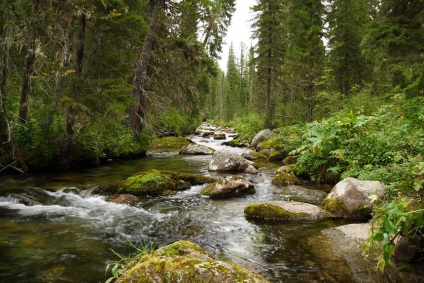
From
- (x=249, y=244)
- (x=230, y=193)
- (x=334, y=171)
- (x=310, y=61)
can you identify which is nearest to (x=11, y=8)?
(x=230, y=193)

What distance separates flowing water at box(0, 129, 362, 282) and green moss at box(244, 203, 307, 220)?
224 millimetres

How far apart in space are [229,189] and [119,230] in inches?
131

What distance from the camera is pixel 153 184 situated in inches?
322

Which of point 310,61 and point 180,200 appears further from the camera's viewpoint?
point 310,61

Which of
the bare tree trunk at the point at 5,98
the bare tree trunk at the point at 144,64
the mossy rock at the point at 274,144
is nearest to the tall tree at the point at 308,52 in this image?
the mossy rock at the point at 274,144

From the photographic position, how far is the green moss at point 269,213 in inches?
233

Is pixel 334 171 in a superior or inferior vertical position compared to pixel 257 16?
inferior

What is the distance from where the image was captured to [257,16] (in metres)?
23.3

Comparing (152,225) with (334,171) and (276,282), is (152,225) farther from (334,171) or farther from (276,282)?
(334,171)

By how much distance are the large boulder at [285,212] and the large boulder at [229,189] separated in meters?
1.45

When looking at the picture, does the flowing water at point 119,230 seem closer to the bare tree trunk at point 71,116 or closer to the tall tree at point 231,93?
the bare tree trunk at point 71,116

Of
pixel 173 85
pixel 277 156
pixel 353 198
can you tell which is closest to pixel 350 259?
pixel 353 198

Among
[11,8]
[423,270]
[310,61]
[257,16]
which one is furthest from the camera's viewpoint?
[257,16]

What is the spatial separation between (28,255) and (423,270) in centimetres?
576
